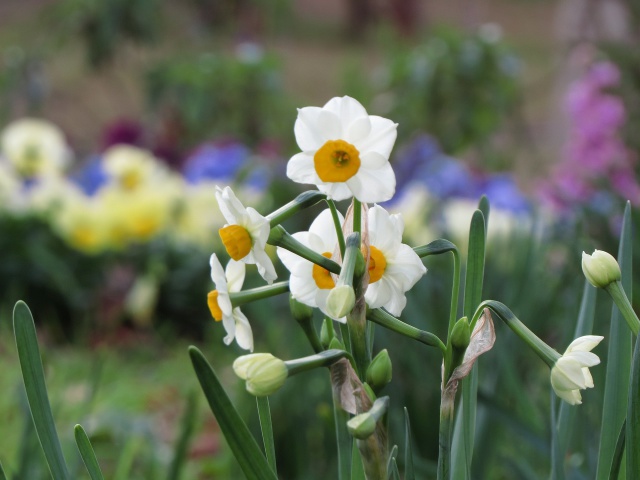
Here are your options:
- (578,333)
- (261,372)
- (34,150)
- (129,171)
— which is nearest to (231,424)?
(261,372)

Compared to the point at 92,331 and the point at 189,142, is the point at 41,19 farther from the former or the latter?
the point at 92,331

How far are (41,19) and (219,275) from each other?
539 cm

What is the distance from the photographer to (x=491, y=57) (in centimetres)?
411

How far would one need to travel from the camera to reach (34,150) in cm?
302

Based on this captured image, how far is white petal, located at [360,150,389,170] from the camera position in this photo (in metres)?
0.40

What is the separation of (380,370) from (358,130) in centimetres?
11

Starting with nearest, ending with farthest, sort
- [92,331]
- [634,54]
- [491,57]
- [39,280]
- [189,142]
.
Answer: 1. [634,54]
2. [92,331]
3. [39,280]
4. [491,57]
5. [189,142]

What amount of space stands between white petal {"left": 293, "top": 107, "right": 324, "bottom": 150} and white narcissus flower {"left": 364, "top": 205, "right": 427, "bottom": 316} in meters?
0.04

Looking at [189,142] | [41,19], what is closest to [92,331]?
[189,142]

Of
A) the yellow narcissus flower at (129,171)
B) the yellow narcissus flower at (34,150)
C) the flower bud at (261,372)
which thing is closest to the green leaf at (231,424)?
the flower bud at (261,372)

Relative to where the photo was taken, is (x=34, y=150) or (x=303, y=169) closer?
(x=303, y=169)

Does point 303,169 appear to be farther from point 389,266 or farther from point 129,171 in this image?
point 129,171

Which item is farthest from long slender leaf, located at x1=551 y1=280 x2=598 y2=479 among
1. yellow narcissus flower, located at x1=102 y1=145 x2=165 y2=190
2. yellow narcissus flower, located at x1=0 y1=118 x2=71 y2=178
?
yellow narcissus flower, located at x1=0 y1=118 x2=71 y2=178

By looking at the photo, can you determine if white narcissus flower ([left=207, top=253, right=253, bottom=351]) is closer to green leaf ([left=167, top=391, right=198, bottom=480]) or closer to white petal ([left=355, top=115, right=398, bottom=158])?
white petal ([left=355, top=115, right=398, bottom=158])
